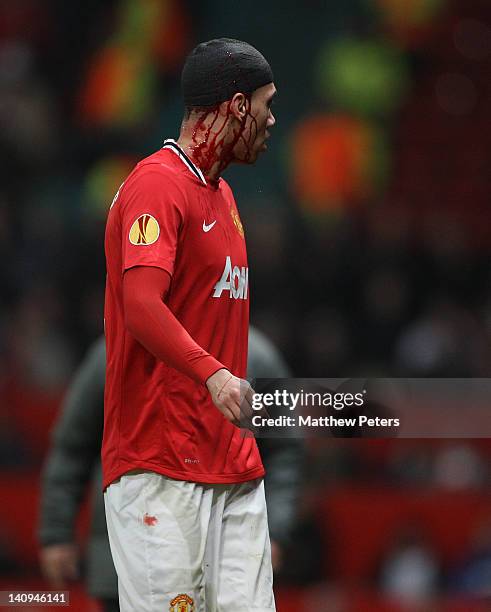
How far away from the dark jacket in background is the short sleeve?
47.5 inches

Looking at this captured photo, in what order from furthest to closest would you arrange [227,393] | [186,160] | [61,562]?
[61,562]
[186,160]
[227,393]

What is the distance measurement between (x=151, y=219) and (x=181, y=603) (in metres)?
0.71

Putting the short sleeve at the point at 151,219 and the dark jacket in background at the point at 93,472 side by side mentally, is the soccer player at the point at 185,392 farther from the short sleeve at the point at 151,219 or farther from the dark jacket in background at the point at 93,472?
the dark jacket in background at the point at 93,472

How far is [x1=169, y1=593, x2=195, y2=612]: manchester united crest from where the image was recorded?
2131 mm

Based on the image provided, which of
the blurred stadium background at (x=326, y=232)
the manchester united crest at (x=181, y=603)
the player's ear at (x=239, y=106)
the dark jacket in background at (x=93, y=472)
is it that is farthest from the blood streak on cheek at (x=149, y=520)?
the blurred stadium background at (x=326, y=232)

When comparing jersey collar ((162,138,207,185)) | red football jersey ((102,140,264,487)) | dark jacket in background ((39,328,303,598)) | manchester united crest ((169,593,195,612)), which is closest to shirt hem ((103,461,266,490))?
red football jersey ((102,140,264,487))

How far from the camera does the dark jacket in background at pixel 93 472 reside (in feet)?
10.6

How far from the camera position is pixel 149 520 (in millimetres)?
2150

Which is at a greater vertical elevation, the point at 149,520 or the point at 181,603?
the point at 149,520

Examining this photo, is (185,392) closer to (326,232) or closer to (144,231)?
(144,231)

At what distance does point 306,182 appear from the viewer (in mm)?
3701

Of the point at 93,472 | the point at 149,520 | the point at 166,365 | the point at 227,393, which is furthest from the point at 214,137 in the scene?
the point at 93,472

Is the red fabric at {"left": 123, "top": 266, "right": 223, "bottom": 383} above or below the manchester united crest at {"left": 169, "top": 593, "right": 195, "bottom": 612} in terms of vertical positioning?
above

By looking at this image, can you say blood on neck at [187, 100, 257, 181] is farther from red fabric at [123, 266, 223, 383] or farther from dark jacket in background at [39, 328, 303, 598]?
dark jacket in background at [39, 328, 303, 598]
